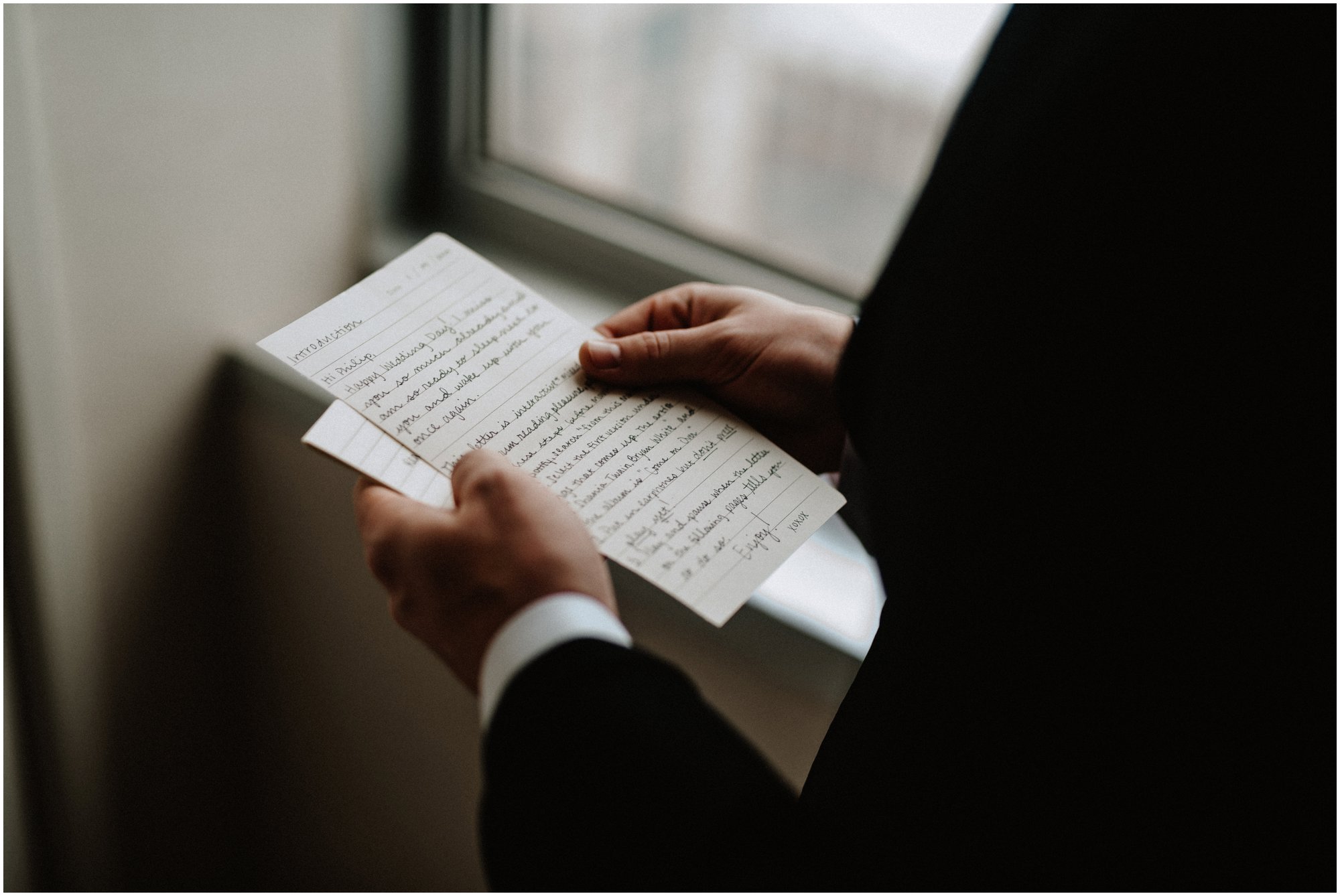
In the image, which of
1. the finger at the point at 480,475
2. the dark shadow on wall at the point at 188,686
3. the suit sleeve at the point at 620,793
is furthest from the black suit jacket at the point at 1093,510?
the dark shadow on wall at the point at 188,686

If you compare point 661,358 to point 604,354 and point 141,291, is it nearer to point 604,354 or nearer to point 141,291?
point 604,354

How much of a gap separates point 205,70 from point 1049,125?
685 millimetres

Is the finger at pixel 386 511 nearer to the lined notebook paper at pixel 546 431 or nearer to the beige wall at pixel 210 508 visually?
the lined notebook paper at pixel 546 431

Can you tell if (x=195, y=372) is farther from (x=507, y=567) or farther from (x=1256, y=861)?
(x=1256, y=861)

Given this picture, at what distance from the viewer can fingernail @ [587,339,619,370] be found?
62 centimetres

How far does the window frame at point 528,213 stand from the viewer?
1.03 m

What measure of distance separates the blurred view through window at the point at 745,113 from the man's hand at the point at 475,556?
20.4 inches

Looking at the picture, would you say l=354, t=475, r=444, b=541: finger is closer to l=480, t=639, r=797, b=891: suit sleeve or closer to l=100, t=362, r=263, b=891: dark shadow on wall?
l=480, t=639, r=797, b=891: suit sleeve

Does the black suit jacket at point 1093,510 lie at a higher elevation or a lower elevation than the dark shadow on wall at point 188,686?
higher

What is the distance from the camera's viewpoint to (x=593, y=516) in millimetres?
552

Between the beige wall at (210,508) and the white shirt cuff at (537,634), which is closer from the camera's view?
the white shirt cuff at (537,634)

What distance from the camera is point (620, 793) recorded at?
426mm

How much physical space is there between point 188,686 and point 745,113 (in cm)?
85

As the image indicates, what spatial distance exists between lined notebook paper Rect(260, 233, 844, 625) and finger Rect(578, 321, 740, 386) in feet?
0.04
